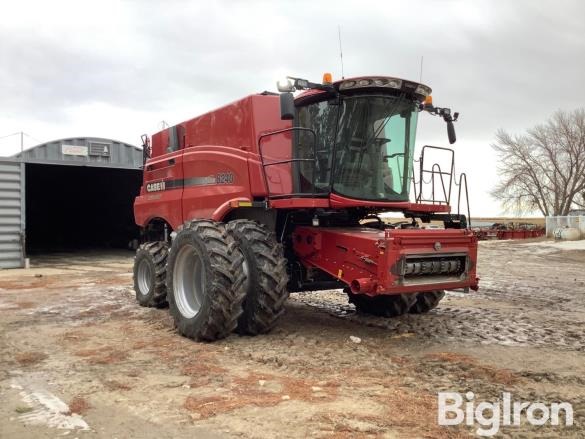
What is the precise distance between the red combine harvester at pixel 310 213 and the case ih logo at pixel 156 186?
1105 mm

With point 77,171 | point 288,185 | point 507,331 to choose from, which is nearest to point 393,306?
point 507,331

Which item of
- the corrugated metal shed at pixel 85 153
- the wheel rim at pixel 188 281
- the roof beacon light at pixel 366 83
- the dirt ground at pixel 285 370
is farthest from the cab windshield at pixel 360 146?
the corrugated metal shed at pixel 85 153

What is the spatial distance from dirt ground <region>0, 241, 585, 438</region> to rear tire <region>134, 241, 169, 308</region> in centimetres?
26

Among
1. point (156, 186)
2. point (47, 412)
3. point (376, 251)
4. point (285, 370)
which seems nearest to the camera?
point (47, 412)

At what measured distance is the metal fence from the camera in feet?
105

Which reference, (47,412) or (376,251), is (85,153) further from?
(47,412)

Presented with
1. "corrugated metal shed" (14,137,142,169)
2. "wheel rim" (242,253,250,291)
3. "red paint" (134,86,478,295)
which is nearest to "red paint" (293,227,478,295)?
"red paint" (134,86,478,295)

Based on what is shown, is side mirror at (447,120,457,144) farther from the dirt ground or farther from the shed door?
the shed door

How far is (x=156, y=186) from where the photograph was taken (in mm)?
9211

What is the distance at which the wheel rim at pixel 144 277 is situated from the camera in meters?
9.09

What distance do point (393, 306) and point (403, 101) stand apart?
282cm

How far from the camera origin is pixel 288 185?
23.0 ft

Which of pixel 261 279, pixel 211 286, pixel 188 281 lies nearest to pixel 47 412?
pixel 211 286

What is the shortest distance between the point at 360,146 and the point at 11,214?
13269 mm
